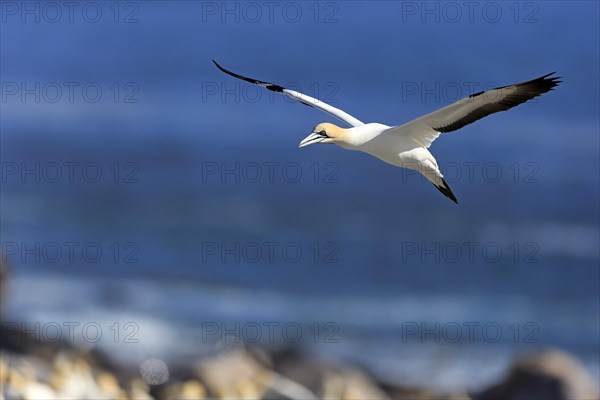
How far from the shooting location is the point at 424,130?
6.02 meters

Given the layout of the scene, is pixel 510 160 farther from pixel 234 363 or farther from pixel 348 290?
pixel 234 363

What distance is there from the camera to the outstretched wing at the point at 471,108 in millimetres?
5621

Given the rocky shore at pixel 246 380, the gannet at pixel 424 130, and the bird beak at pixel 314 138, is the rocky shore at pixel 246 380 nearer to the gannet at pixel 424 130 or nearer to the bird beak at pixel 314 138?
the bird beak at pixel 314 138

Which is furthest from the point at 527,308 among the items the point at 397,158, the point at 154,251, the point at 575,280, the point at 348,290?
the point at 397,158

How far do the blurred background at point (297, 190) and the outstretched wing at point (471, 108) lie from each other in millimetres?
7682

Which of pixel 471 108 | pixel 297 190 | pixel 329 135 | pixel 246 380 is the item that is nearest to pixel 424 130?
pixel 471 108

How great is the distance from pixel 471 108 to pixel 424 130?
308 millimetres

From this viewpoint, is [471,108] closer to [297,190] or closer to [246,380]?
[246,380]

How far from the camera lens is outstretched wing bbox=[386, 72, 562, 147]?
5621 mm

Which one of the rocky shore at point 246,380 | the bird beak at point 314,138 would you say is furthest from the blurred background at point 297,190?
the bird beak at point 314,138

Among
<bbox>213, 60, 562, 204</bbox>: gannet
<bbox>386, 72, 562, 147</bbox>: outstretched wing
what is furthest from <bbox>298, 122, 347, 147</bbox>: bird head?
<bbox>386, 72, 562, 147</bbox>: outstretched wing

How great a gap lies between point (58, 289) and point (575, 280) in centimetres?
750

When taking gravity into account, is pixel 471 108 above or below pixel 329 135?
above

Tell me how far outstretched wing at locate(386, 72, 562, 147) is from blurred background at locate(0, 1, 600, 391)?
25.2 ft
